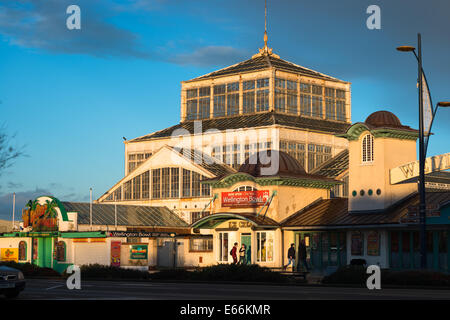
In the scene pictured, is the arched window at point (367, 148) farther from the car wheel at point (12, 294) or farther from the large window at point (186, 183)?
the large window at point (186, 183)

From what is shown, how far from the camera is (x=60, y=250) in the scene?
185 feet

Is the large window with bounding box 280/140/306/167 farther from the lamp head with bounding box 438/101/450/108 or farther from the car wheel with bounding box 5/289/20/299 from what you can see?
the car wheel with bounding box 5/289/20/299

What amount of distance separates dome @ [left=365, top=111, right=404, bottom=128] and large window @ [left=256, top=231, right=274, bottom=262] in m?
10.1

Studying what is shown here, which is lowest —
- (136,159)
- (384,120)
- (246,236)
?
(246,236)

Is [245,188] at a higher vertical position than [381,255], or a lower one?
higher

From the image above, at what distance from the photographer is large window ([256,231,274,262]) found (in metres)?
52.8

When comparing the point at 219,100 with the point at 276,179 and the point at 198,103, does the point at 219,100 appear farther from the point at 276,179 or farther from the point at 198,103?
the point at 276,179

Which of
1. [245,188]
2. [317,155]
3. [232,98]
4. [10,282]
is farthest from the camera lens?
[232,98]

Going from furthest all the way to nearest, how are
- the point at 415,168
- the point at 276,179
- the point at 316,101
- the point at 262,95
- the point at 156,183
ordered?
the point at 316,101
the point at 262,95
the point at 156,183
the point at 276,179
the point at 415,168

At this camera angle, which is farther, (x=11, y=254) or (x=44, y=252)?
(x=11, y=254)

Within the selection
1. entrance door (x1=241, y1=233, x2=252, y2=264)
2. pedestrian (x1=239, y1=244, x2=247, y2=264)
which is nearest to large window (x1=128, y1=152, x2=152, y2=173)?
entrance door (x1=241, y1=233, x2=252, y2=264)

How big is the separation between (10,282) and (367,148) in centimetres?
2770

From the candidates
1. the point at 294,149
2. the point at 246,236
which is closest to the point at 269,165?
the point at 246,236
